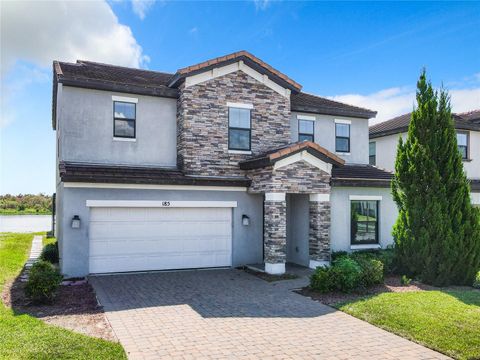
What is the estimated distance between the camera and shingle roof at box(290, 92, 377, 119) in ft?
57.7

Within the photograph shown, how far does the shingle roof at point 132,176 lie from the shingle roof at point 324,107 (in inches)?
185

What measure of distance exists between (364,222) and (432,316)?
26.4ft

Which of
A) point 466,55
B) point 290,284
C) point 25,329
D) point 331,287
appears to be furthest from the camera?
point 466,55

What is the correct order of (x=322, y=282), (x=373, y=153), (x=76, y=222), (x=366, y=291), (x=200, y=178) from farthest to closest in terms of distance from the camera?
1. (x=373, y=153)
2. (x=200, y=178)
3. (x=76, y=222)
4. (x=366, y=291)
5. (x=322, y=282)

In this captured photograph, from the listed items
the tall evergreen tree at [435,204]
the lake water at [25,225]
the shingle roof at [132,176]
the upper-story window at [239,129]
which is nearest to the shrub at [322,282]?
the tall evergreen tree at [435,204]

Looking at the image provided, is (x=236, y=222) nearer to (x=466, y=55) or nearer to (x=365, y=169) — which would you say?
(x=365, y=169)

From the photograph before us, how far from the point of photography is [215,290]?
1157cm

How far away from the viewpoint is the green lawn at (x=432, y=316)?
297 inches

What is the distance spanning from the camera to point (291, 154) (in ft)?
45.3

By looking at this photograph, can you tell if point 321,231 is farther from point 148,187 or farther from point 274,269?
point 148,187

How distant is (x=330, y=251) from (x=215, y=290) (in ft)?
18.2

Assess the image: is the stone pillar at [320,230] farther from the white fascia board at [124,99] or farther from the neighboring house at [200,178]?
the white fascia board at [124,99]

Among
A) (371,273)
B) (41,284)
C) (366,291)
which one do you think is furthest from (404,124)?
(41,284)

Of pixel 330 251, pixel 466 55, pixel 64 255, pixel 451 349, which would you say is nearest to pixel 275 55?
pixel 466 55
